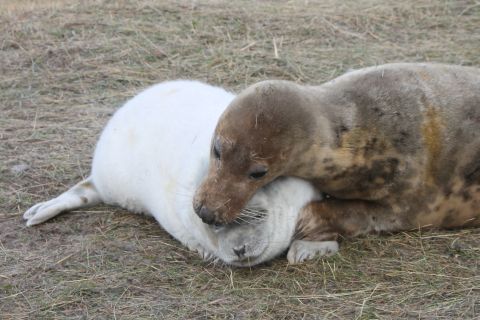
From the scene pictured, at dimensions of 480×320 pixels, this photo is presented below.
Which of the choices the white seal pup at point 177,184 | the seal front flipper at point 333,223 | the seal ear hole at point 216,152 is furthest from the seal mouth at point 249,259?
the seal ear hole at point 216,152

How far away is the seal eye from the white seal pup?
0.50 feet

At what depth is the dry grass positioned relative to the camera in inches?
141

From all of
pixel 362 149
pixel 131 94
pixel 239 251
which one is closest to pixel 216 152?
pixel 239 251

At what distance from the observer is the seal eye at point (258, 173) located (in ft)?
11.5

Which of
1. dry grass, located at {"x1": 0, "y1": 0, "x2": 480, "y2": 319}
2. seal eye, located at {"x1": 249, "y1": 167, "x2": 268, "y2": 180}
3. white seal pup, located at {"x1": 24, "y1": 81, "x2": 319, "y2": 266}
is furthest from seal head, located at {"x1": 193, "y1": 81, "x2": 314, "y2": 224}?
dry grass, located at {"x1": 0, "y1": 0, "x2": 480, "y2": 319}

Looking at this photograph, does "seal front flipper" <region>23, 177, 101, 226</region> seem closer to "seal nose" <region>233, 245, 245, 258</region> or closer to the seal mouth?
the seal mouth

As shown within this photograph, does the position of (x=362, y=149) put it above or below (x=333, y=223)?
above

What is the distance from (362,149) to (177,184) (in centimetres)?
88

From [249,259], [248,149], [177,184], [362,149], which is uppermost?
[248,149]

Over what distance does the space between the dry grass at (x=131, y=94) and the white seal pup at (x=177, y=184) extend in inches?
3.8

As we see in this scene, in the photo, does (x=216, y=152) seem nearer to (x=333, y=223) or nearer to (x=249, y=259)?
(x=249, y=259)

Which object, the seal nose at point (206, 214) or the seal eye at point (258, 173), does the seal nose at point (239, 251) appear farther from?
the seal eye at point (258, 173)

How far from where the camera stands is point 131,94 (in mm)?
6613

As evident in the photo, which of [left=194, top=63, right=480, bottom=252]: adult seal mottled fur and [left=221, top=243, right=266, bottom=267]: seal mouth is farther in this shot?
[left=221, top=243, right=266, bottom=267]: seal mouth
